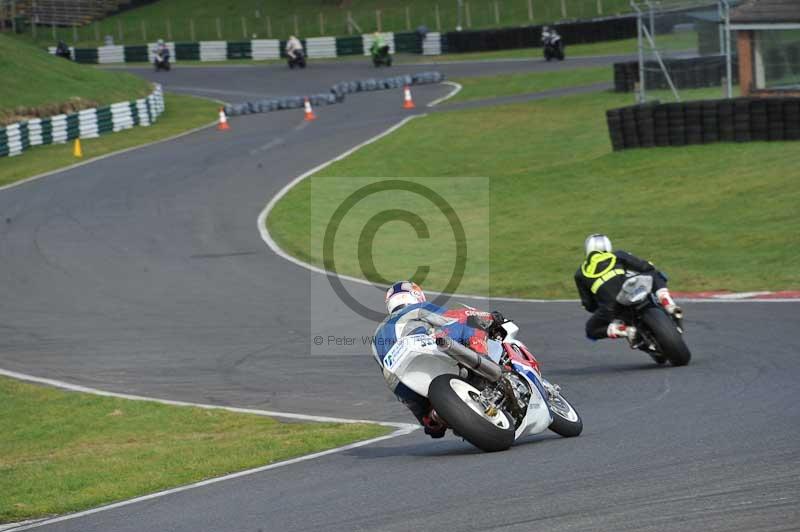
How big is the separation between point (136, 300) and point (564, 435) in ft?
34.4

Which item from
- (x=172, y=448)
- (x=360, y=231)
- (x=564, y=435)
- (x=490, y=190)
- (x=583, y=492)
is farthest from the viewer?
(x=490, y=190)

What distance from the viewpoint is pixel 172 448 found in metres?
10.7

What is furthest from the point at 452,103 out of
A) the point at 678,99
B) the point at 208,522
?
the point at 208,522

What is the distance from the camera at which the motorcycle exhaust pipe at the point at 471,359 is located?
7.88m

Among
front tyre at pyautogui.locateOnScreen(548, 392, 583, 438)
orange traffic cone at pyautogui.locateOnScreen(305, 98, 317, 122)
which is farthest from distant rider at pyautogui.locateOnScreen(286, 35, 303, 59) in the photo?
front tyre at pyautogui.locateOnScreen(548, 392, 583, 438)

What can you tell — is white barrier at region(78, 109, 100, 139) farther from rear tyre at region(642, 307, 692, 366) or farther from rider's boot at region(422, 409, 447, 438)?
rider's boot at region(422, 409, 447, 438)

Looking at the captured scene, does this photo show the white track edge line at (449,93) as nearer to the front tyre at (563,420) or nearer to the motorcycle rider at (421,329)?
the front tyre at (563,420)

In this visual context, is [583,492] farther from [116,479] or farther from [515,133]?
[515,133]

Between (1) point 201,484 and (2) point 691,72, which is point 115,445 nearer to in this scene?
(1) point 201,484

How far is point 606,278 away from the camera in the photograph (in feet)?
41.2

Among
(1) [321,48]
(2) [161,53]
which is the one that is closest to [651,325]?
(2) [161,53]

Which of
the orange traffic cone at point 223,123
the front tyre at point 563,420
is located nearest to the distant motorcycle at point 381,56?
the orange traffic cone at point 223,123

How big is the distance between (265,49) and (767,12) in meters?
37.5

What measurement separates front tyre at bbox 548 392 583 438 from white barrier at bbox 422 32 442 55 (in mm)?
49460
